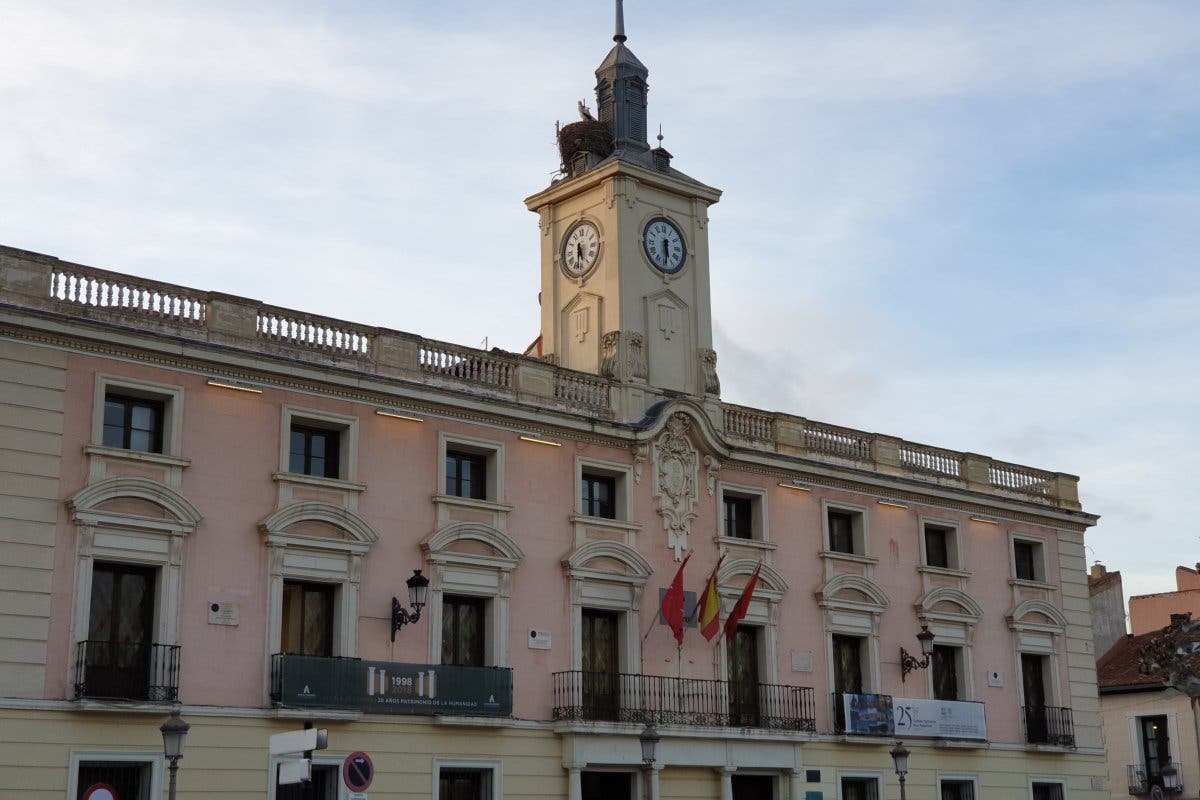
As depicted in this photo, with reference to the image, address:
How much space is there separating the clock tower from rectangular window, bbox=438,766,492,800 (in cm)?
747

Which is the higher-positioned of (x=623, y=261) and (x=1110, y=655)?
(x=623, y=261)

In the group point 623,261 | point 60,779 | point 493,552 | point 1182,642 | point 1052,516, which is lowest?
point 60,779

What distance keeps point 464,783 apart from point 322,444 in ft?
20.0

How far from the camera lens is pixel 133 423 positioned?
2380cm

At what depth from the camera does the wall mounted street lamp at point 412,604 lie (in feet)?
82.6

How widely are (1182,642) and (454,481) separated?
40.6ft

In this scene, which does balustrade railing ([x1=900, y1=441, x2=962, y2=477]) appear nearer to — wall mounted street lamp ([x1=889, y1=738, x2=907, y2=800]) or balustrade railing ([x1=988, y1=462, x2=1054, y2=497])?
balustrade railing ([x1=988, y1=462, x2=1054, y2=497])

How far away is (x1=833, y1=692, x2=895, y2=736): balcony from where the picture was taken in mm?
31266

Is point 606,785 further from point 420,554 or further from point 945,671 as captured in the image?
point 945,671

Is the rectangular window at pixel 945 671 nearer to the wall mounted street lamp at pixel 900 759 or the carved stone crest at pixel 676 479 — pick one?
the wall mounted street lamp at pixel 900 759

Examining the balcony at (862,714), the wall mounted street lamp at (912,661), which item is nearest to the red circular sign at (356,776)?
the balcony at (862,714)

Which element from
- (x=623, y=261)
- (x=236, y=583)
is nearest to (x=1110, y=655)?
(x=623, y=261)

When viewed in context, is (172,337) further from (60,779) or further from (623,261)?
(623,261)

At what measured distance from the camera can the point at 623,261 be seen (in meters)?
31.3
